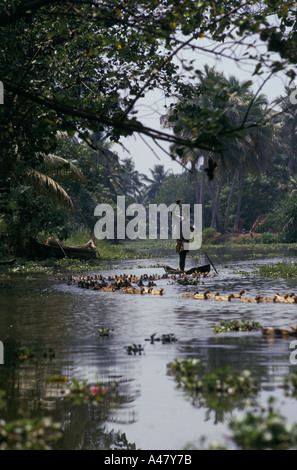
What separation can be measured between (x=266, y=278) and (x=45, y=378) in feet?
51.4

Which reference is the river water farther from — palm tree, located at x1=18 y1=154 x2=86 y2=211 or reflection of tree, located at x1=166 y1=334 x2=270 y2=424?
palm tree, located at x1=18 y1=154 x2=86 y2=211

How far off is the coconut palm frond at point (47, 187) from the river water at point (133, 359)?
10339mm

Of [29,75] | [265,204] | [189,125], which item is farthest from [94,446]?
[265,204]

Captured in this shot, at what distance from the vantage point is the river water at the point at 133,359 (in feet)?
17.8

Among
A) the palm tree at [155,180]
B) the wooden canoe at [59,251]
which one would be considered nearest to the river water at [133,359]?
the wooden canoe at [59,251]

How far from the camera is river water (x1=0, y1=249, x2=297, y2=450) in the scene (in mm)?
5430

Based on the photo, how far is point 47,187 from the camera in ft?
88.9

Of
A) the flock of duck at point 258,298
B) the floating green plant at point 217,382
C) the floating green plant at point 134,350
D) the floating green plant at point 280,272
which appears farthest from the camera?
the floating green plant at point 280,272

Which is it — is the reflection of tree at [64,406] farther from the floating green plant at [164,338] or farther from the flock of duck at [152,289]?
the flock of duck at [152,289]

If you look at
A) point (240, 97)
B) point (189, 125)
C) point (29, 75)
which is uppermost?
point (240, 97)

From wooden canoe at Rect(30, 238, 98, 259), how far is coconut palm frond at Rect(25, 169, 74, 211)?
11.0 ft

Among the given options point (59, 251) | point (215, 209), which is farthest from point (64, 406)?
point (215, 209)

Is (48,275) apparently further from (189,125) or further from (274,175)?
(274,175)

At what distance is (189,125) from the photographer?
6414mm
